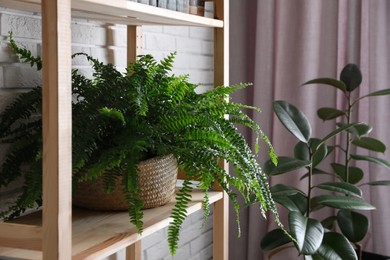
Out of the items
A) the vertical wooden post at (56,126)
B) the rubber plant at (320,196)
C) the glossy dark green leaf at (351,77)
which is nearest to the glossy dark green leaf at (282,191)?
the rubber plant at (320,196)

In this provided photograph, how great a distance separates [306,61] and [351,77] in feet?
1.29

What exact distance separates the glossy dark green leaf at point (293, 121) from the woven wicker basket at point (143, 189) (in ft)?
2.26

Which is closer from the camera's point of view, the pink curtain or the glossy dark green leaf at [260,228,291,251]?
the glossy dark green leaf at [260,228,291,251]

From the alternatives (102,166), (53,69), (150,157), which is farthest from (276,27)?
(53,69)

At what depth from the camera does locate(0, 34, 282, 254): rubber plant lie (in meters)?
1.25

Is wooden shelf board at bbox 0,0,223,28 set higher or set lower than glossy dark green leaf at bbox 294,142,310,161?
higher

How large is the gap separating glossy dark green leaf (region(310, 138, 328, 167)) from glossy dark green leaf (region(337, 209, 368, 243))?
203 mm

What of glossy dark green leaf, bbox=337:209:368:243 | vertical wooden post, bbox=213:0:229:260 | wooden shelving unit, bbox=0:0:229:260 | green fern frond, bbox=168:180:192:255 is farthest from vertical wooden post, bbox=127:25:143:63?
glossy dark green leaf, bbox=337:209:368:243

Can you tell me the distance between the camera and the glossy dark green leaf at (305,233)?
1.76 meters

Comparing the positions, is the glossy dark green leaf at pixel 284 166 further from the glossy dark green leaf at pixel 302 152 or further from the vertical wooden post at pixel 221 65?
the vertical wooden post at pixel 221 65

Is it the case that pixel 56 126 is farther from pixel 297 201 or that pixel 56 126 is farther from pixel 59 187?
pixel 297 201

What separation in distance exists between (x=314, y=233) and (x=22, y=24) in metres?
0.99

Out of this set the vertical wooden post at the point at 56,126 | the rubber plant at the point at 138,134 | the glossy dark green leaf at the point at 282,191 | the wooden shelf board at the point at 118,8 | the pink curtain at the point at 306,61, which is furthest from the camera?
the pink curtain at the point at 306,61

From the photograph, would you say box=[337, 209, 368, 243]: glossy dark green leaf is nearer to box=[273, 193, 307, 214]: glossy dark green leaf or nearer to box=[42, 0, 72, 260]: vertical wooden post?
box=[273, 193, 307, 214]: glossy dark green leaf
